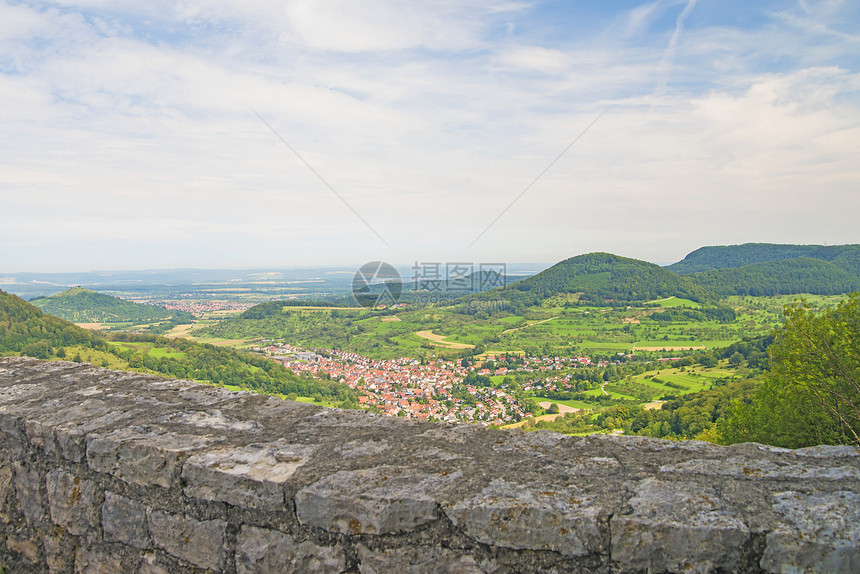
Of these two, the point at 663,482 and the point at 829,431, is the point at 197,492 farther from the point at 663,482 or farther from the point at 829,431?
the point at 829,431

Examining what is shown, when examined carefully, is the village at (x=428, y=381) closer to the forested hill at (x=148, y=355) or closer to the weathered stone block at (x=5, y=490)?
the forested hill at (x=148, y=355)

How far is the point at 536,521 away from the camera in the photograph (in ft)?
4.85

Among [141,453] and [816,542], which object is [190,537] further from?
[816,542]

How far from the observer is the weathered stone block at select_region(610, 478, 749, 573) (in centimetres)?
136

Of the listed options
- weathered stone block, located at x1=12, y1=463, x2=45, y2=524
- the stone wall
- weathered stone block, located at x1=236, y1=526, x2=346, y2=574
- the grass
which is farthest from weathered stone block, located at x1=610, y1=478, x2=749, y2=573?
the grass

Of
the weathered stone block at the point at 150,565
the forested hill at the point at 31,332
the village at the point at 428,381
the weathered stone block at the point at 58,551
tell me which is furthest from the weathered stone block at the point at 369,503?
the forested hill at the point at 31,332

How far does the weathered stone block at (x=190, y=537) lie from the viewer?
180 centimetres

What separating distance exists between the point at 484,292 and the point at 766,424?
7934 cm

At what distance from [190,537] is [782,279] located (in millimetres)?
110967

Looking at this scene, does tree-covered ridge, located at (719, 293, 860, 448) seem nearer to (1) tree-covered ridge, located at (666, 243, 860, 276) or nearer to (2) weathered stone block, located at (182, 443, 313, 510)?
(2) weathered stone block, located at (182, 443, 313, 510)

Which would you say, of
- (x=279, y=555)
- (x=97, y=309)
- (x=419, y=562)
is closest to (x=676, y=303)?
(x=419, y=562)

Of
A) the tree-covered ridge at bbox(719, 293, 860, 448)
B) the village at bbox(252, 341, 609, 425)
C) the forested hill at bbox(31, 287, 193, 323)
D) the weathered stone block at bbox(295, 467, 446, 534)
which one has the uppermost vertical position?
the weathered stone block at bbox(295, 467, 446, 534)

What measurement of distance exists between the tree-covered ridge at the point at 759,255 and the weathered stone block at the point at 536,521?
119587 millimetres

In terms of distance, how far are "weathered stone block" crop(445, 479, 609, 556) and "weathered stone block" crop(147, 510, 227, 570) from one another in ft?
3.20
